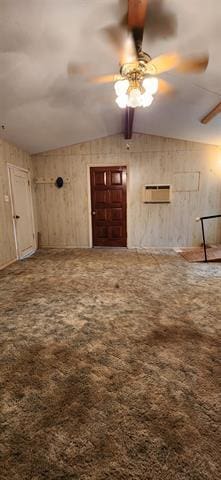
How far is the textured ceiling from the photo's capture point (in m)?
1.87

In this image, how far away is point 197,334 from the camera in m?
2.17

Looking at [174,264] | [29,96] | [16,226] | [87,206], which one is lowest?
[174,264]

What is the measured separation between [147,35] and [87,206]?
4.14m

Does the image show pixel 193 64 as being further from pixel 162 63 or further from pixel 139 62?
pixel 139 62

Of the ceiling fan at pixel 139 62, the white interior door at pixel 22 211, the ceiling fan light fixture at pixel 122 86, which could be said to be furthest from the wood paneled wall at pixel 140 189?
the ceiling fan light fixture at pixel 122 86

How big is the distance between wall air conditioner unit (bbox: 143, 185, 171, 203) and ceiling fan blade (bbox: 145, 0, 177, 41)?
3.73 metres

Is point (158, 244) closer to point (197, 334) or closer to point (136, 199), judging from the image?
point (136, 199)

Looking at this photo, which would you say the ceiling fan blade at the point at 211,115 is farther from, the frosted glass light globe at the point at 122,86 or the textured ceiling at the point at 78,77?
the frosted glass light globe at the point at 122,86

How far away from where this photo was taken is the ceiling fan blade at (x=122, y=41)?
2.00m

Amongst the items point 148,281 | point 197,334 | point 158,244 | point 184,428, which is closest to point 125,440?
point 184,428

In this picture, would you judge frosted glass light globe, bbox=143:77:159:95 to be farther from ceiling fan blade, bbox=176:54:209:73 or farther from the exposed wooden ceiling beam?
the exposed wooden ceiling beam

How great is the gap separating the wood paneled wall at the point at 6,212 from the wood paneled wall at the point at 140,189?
3.94 ft

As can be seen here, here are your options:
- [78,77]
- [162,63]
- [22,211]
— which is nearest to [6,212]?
[22,211]

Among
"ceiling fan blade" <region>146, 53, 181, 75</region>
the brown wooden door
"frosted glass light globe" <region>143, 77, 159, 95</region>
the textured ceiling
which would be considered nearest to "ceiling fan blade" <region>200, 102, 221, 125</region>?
the textured ceiling
